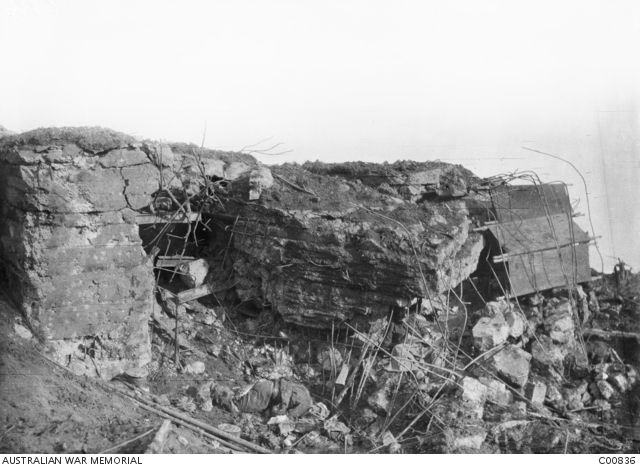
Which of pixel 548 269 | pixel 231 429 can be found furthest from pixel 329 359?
pixel 548 269

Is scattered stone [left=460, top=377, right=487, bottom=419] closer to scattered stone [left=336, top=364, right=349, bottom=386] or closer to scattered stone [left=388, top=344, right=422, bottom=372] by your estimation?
scattered stone [left=388, top=344, right=422, bottom=372]

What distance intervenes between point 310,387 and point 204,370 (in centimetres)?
123

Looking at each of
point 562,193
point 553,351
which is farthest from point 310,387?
point 562,193

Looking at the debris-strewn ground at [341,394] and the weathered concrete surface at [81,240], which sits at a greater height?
the weathered concrete surface at [81,240]

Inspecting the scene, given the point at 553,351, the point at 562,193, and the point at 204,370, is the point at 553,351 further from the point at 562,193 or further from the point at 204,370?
the point at 204,370

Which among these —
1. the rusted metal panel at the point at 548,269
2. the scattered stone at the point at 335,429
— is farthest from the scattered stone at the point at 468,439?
the rusted metal panel at the point at 548,269

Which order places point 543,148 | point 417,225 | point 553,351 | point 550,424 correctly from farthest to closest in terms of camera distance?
point 543,148 < point 553,351 < point 417,225 < point 550,424

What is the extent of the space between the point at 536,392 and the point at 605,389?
90 centimetres

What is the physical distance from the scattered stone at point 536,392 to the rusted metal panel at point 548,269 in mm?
1551

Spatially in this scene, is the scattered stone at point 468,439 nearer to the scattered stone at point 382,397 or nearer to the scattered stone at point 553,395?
the scattered stone at point 382,397

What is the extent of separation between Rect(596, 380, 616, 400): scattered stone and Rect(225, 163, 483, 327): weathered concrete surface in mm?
1976

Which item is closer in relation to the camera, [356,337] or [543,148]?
[356,337]

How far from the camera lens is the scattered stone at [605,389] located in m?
6.73

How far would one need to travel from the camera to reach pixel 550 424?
611 cm
